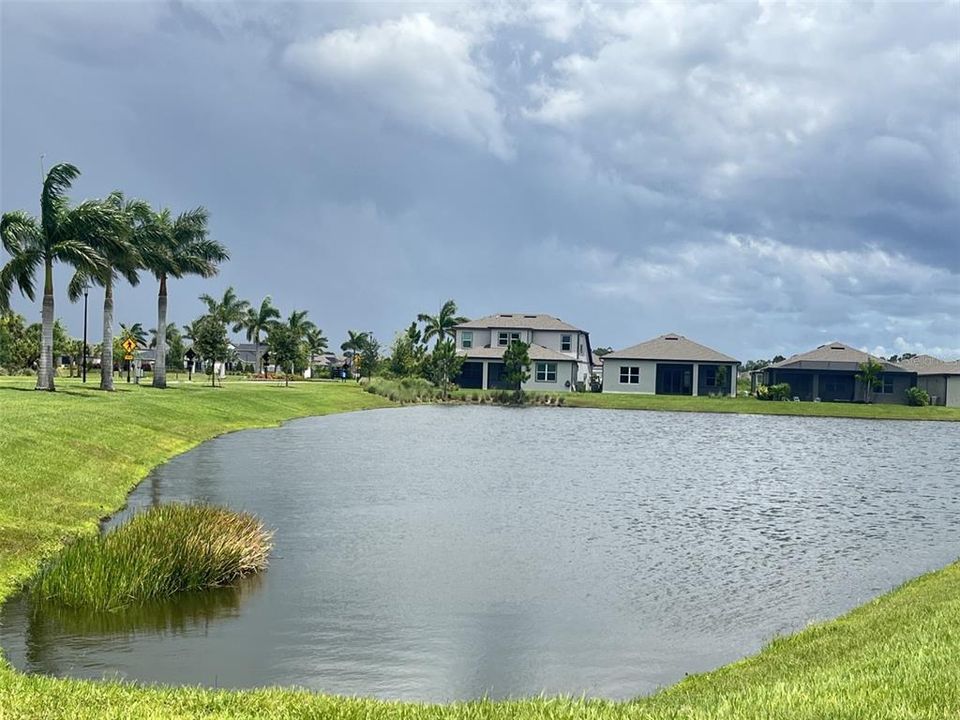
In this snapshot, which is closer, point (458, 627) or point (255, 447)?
point (458, 627)

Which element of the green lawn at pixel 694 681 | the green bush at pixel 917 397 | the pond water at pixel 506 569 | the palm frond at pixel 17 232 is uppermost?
the palm frond at pixel 17 232

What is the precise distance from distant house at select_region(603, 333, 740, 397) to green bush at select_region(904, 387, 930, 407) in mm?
16260

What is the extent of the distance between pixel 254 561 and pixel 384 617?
12.6 feet

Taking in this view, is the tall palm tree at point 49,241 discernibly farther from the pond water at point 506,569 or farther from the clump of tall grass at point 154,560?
the clump of tall grass at point 154,560

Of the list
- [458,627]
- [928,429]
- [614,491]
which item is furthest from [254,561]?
[928,429]

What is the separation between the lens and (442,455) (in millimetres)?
40406

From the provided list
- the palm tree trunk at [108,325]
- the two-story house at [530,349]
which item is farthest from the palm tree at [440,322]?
the palm tree trunk at [108,325]

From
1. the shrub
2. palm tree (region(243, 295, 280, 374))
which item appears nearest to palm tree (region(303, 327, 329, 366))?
palm tree (region(243, 295, 280, 374))

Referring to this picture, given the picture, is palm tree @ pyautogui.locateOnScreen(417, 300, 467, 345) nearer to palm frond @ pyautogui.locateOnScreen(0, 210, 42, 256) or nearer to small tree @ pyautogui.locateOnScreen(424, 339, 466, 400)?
small tree @ pyautogui.locateOnScreen(424, 339, 466, 400)

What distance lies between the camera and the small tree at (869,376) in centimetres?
9125

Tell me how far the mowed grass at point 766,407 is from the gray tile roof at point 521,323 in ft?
53.1

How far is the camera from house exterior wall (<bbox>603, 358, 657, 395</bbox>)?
99438 mm

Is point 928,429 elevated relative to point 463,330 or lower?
lower

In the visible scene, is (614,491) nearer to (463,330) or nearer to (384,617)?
(384,617)
